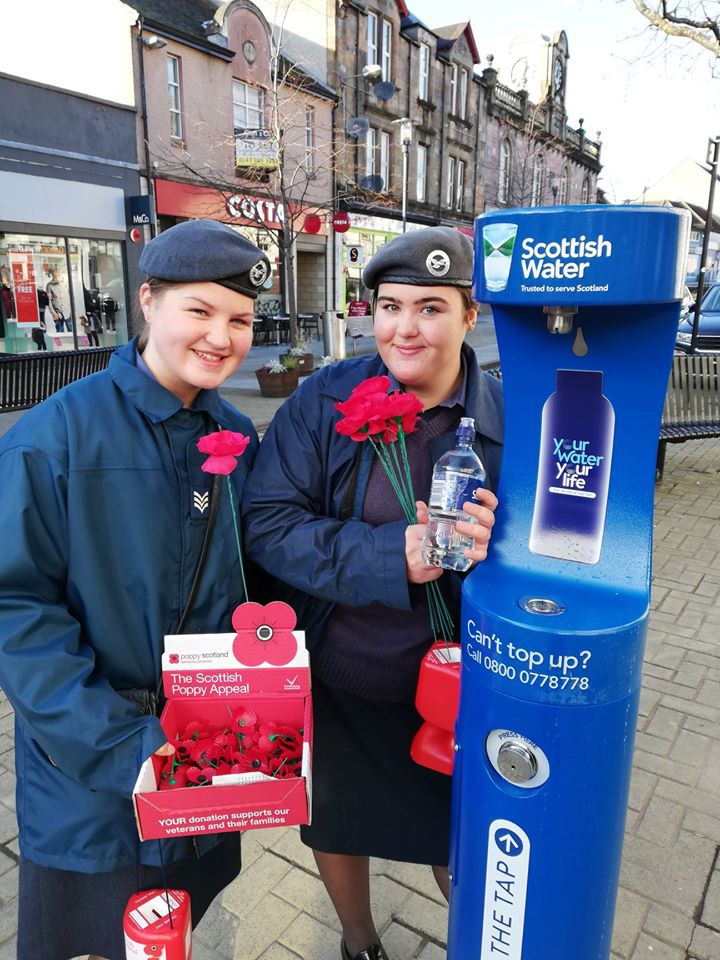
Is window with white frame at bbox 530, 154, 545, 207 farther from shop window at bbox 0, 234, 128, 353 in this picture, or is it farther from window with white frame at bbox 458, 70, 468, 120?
shop window at bbox 0, 234, 128, 353

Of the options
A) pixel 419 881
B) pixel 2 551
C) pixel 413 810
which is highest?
pixel 2 551

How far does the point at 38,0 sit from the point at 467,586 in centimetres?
1606

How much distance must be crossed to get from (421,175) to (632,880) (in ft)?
85.6

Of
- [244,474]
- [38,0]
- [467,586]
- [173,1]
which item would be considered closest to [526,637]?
[467,586]

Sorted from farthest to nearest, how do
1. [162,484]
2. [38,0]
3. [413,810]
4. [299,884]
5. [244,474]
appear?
[38,0] < [299,884] < [413,810] < [244,474] < [162,484]

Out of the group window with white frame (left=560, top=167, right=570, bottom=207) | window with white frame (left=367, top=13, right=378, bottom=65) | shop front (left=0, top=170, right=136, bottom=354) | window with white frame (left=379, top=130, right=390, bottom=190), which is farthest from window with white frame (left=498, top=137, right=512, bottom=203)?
shop front (left=0, top=170, right=136, bottom=354)

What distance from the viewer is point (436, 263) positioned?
5.75 feet

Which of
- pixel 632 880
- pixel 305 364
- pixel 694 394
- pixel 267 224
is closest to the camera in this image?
pixel 632 880

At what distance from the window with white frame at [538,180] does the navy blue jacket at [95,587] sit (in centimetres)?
2988

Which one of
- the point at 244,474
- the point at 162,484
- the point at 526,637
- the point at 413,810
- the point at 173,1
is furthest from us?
the point at 173,1

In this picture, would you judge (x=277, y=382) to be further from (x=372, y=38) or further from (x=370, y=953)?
(x=372, y=38)

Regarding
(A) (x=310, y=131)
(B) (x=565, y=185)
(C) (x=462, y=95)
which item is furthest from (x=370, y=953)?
(B) (x=565, y=185)

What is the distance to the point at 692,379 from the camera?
7.09 m

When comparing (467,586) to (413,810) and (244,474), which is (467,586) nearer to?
(244,474)
